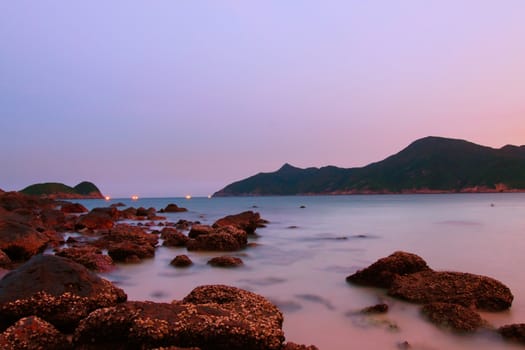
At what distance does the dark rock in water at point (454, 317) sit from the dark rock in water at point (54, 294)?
5.93 m

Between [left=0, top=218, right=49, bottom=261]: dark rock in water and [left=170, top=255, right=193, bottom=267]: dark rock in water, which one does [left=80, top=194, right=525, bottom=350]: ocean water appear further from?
[left=0, top=218, right=49, bottom=261]: dark rock in water

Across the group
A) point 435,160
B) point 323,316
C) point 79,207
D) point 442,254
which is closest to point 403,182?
point 435,160

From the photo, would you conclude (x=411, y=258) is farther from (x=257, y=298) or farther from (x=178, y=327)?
(x=178, y=327)

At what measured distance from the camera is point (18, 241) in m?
13.3

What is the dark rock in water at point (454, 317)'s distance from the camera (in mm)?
6840

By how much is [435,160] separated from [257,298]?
621 feet

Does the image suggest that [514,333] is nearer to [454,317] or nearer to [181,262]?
[454,317]

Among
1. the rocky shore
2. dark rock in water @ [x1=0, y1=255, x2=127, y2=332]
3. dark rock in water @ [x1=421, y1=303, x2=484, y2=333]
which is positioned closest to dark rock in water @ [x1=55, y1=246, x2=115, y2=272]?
the rocky shore

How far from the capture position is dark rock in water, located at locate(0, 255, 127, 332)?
5.86m

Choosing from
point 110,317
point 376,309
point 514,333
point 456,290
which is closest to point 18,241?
point 110,317

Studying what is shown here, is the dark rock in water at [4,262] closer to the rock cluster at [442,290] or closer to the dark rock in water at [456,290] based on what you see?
the rock cluster at [442,290]

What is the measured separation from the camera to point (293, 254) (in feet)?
56.1

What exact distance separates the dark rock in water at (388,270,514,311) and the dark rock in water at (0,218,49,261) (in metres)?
12.4

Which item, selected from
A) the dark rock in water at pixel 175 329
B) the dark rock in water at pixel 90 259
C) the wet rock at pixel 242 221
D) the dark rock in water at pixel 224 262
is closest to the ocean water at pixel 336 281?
the dark rock in water at pixel 224 262
